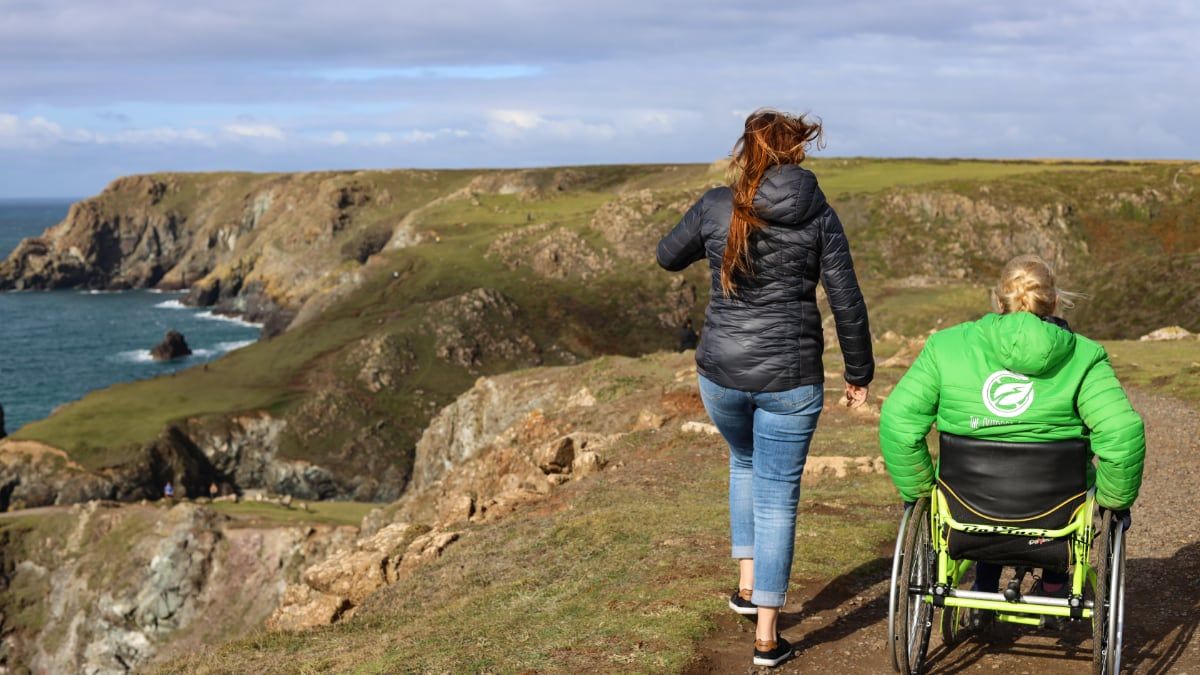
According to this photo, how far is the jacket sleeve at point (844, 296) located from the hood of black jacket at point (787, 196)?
19cm

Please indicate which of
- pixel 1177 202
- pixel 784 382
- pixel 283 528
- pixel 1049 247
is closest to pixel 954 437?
pixel 784 382

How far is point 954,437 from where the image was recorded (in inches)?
311

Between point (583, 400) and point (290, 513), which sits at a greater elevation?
point (583, 400)

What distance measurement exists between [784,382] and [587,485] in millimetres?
12993

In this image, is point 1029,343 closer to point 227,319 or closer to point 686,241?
point 686,241

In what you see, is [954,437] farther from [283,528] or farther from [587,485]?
[283,528]

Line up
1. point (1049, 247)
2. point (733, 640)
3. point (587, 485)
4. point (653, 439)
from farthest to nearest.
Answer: point (1049, 247) → point (653, 439) → point (587, 485) → point (733, 640)

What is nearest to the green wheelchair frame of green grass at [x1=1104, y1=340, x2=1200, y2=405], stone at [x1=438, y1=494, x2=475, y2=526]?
stone at [x1=438, y1=494, x2=475, y2=526]

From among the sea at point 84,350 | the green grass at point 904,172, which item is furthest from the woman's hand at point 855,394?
the sea at point 84,350

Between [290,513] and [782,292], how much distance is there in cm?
5208

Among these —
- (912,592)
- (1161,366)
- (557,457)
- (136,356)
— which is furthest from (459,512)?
(136,356)

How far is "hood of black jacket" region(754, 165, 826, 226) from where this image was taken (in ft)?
26.4

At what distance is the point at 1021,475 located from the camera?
771cm

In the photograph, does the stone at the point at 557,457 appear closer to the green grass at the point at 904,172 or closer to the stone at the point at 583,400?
the stone at the point at 583,400
